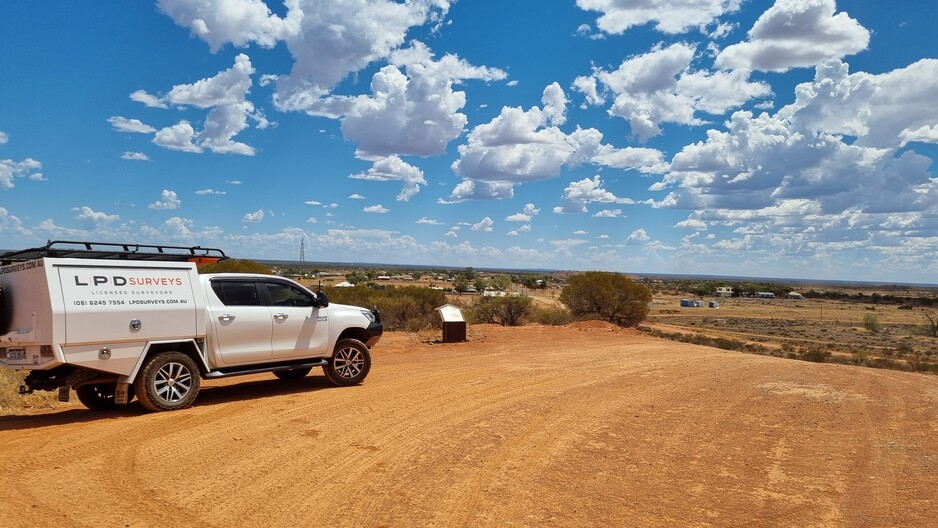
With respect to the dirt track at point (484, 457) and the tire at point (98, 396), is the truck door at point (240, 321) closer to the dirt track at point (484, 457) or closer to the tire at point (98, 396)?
the dirt track at point (484, 457)

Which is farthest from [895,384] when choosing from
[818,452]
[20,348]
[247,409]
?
[20,348]

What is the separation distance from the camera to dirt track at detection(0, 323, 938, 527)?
5840mm

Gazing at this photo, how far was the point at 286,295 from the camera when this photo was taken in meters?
11.2

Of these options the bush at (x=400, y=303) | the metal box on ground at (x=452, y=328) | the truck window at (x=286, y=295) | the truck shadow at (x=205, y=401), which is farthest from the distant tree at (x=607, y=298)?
the truck window at (x=286, y=295)

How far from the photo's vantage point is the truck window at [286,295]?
1102cm

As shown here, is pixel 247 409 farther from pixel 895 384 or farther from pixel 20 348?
pixel 895 384

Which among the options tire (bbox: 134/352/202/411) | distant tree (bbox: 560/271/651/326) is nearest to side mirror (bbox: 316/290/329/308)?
tire (bbox: 134/352/202/411)

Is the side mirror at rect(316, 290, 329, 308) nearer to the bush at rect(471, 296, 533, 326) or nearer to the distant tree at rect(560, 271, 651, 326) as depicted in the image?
the bush at rect(471, 296, 533, 326)

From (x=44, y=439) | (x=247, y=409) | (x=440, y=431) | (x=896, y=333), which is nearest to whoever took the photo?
(x=44, y=439)

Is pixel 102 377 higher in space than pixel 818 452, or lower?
higher

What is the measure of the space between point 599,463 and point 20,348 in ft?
24.3

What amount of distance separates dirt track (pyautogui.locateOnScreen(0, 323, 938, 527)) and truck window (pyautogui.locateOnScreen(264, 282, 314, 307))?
150 centimetres

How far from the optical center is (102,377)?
29.5ft

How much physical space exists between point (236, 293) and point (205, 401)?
1.72 m
